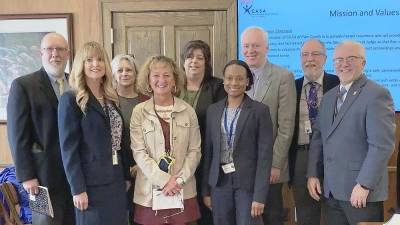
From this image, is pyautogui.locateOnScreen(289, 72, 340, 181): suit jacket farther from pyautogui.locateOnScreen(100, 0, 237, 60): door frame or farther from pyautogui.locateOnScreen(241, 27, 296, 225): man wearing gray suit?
pyautogui.locateOnScreen(100, 0, 237, 60): door frame

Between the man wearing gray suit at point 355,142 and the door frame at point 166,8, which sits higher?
the door frame at point 166,8

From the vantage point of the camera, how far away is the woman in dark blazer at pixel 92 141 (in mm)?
2090

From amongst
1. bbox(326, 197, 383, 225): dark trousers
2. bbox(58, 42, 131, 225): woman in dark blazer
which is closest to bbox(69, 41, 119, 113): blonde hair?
bbox(58, 42, 131, 225): woman in dark blazer

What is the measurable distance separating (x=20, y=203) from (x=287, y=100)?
73.0 inches

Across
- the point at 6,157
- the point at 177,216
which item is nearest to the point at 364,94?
the point at 177,216

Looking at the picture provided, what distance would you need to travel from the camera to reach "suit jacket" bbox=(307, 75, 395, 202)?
7.07 feet

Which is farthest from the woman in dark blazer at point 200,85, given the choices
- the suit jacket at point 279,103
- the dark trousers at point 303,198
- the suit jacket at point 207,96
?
the dark trousers at point 303,198

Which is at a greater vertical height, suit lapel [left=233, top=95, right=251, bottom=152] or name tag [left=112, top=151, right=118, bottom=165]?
suit lapel [left=233, top=95, right=251, bottom=152]

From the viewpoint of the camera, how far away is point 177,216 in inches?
93.4

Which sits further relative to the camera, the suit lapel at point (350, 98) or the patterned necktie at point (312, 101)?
the patterned necktie at point (312, 101)

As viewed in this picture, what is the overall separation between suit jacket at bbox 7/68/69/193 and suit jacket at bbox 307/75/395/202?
1555mm

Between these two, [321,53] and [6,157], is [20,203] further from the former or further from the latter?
[321,53]

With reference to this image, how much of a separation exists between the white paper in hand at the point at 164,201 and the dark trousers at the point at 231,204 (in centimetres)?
23

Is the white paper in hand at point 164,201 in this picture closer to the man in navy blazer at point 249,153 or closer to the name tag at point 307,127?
the man in navy blazer at point 249,153
